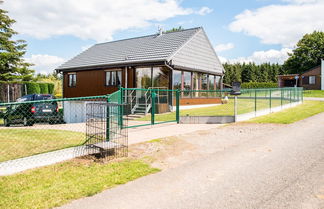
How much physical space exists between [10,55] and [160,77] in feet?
78.6

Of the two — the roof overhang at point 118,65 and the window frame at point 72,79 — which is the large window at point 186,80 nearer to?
the roof overhang at point 118,65

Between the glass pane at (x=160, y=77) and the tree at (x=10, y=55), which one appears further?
the tree at (x=10, y=55)

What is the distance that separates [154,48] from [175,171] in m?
15.5

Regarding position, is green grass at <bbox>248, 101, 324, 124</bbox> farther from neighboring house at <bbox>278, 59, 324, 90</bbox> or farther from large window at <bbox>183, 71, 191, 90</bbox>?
neighboring house at <bbox>278, 59, 324, 90</bbox>

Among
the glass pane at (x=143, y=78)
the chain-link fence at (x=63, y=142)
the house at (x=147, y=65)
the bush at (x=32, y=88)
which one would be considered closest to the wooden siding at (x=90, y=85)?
the house at (x=147, y=65)

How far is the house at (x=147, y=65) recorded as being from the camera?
58.6 ft

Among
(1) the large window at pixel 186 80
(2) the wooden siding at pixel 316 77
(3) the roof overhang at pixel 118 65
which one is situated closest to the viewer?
(3) the roof overhang at pixel 118 65

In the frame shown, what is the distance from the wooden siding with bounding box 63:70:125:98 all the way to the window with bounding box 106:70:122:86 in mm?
317

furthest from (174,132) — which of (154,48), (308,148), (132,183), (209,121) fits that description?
(154,48)

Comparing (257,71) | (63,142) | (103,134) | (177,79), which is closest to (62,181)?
(103,134)

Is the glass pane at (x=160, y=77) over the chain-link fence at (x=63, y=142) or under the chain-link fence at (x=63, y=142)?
over

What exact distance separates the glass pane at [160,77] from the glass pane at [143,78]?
0.44 meters

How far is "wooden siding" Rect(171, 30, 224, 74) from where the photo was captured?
62.2 ft

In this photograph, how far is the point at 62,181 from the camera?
461cm
